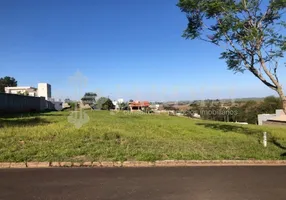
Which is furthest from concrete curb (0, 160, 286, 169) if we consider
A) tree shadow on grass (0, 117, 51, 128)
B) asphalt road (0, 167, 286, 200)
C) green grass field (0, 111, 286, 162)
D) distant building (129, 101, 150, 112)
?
distant building (129, 101, 150, 112)

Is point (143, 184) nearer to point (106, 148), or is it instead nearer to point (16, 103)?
point (106, 148)

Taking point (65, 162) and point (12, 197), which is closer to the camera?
point (12, 197)

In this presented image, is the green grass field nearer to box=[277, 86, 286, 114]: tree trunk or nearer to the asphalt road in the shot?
the asphalt road

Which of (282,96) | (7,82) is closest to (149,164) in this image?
(282,96)

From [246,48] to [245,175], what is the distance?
8.81m

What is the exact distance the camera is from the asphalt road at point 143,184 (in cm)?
618

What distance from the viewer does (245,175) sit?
8.27 metres

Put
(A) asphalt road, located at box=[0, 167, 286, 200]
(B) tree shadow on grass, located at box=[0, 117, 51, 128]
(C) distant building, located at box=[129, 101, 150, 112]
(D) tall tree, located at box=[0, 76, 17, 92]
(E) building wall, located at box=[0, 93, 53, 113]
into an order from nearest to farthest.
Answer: (A) asphalt road, located at box=[0, 167, 286, 200] → (B) tree shadow on grass, located at box=[0, 117, 51, 128] → (E) building wall, located at box=[0, 93, 53, 113] → (C) distant building, located at box=[129, 101, 150, 112] → (D) tall tree, located at box=[0, 76, 17, 92]

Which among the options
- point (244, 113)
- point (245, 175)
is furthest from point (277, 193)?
point (244, 113)

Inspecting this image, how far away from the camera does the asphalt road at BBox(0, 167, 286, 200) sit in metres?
6.18

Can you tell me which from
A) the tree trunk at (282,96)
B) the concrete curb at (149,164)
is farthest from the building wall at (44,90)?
the concrete curb at (149,164)

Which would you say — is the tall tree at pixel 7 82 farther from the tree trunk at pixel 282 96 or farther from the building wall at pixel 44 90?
the tree trunk at pixel 282 96

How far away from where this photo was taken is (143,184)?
7.05 meters

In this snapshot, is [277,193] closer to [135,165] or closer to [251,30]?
[135,165]
